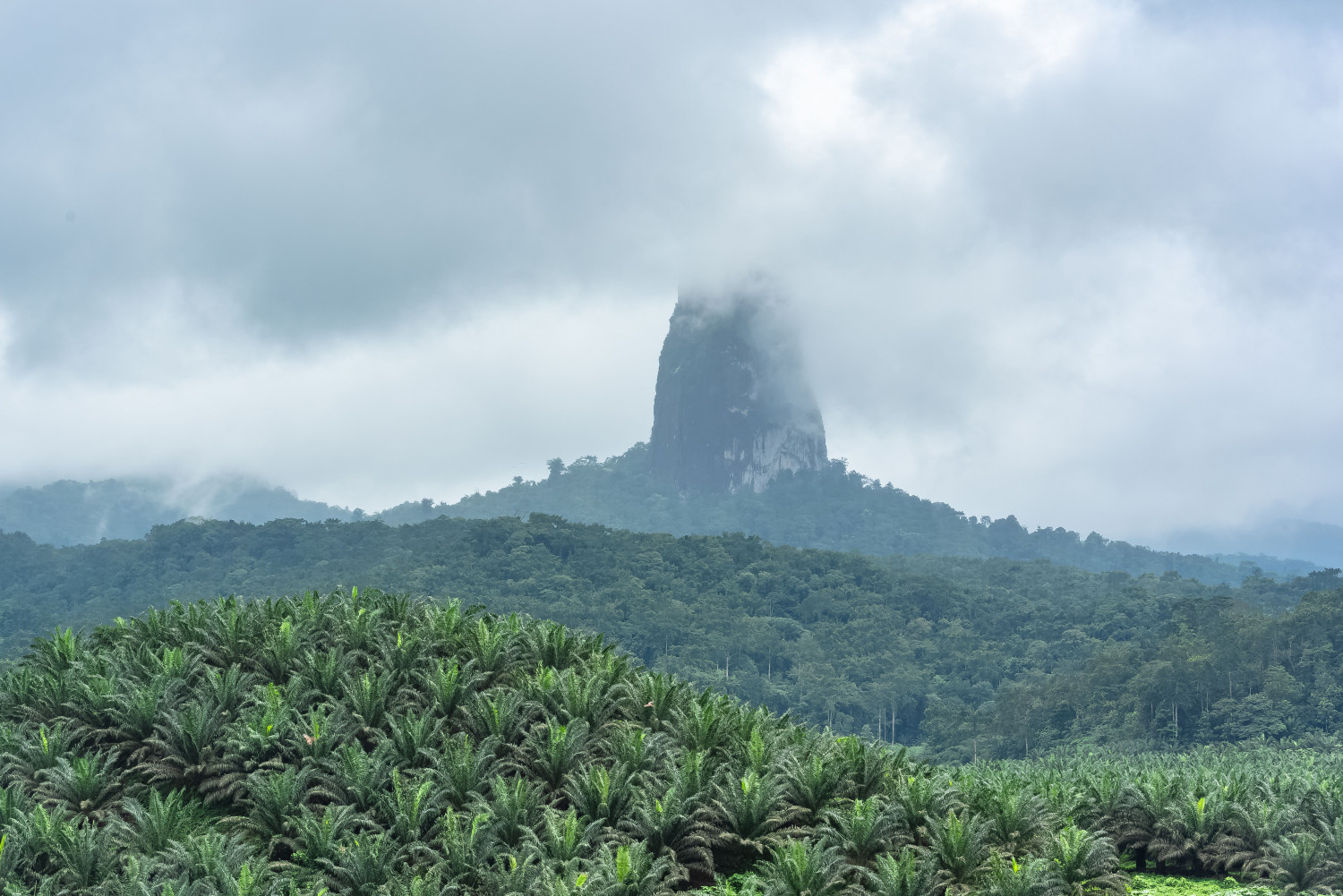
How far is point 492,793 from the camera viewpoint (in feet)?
43.1

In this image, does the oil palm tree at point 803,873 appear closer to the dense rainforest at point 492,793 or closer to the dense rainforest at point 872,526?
the dense rainforest at point 492,793

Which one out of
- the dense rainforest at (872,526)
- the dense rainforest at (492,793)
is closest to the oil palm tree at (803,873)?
the dense rainforest at (492,793)

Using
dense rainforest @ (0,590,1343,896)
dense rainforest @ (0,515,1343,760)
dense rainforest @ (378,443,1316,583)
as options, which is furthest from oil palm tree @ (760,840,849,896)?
dense rainforest @ (378,443,1316,583)

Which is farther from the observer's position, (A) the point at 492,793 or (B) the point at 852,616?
(B) the point at 852,616

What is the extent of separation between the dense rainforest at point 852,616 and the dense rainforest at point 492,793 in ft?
175

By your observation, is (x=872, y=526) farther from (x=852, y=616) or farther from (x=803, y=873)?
(x=803, y=873)

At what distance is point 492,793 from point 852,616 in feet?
287

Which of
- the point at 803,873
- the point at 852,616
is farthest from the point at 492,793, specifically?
the point at 852,616

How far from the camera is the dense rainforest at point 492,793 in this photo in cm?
1138

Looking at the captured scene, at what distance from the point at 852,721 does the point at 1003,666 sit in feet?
52.1

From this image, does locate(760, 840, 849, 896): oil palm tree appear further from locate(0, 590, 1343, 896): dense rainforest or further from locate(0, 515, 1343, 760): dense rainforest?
locate(0, 515, 1343, 760): dense rainforest

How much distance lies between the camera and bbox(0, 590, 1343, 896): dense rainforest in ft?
37.3

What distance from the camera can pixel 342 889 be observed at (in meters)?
11.2

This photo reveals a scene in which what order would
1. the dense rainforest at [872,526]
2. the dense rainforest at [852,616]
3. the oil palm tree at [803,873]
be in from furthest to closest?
the dense rainforest at [872,526], the dense rainforest at [852,616], the oil palm tree at [803,873]
